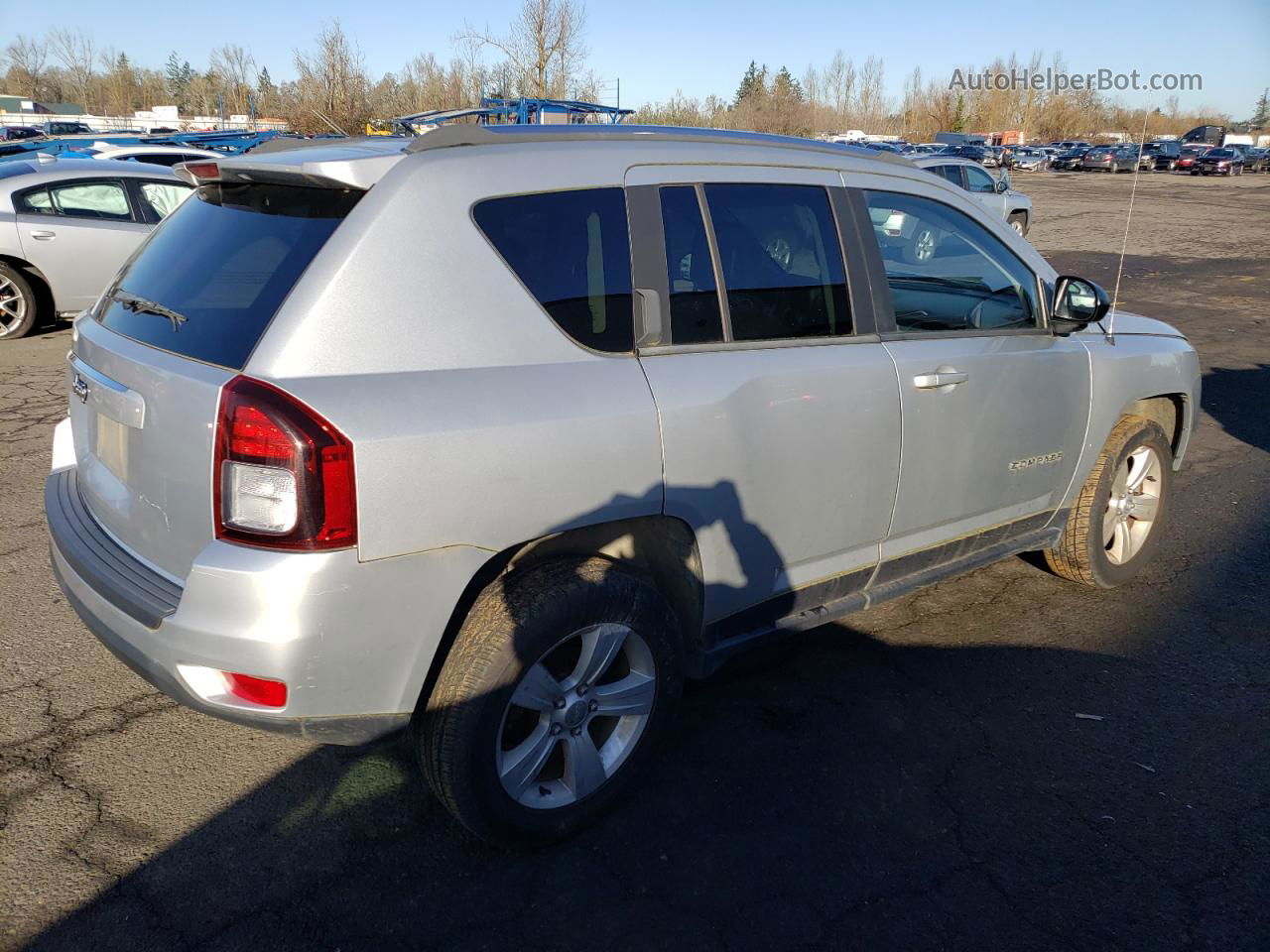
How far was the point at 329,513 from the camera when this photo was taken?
7.18 feet

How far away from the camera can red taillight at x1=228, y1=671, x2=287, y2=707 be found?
2273mm

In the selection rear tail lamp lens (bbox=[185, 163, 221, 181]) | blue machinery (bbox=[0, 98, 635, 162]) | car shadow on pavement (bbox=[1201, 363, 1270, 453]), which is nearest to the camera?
rear tail lamp lens (bbox=[185, 163, 221, 181])

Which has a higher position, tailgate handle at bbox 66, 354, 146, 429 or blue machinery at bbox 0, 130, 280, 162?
blue machinery at bbox 0, 130, 280, 162

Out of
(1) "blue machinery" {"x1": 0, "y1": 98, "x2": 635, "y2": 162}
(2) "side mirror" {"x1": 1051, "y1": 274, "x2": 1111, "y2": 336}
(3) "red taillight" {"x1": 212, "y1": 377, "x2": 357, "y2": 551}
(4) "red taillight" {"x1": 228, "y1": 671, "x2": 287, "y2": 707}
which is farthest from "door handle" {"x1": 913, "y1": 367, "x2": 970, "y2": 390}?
(1) "blue machinery" {"x1": 0, "y1": 98, "x2": 635, "y2": 162}

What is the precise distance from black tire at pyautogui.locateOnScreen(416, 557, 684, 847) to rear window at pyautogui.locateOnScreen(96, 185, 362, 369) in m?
0.91

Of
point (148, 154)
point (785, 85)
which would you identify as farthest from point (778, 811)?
point (785, 85)

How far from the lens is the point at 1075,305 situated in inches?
151

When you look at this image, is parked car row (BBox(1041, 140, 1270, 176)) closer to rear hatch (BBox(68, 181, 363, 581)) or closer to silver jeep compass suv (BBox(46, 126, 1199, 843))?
silver jeep compass suv (BBox(46, 126, 1199, 843))

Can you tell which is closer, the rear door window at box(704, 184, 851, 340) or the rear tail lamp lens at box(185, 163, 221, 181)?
the rear tail lamp lens at box(185, 163, 221, 181)

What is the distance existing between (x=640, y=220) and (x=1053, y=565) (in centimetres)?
288

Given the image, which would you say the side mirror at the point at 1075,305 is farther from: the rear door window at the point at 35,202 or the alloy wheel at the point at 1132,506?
the rear door window at the point at 35,202

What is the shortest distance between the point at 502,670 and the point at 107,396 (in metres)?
1.34

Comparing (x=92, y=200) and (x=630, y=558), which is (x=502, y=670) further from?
(x=92, y=200)

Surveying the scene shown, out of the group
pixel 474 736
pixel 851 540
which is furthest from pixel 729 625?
pixel 474 736
